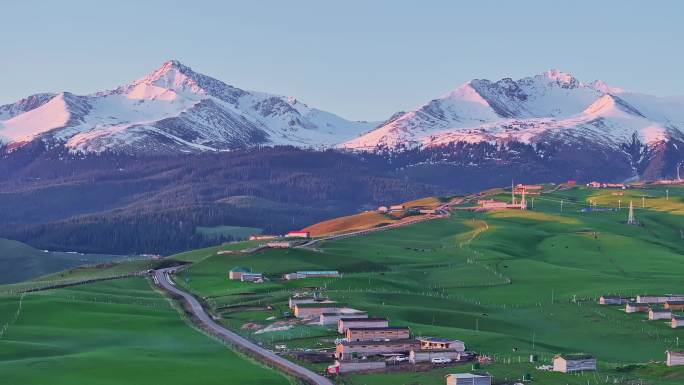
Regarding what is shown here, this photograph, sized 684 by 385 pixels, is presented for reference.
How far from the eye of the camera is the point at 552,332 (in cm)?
12756

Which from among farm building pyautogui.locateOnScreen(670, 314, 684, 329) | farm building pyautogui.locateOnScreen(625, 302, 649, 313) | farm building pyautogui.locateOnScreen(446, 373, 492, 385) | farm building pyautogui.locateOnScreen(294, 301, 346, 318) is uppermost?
farm building pyautogui.locateOnScreen(294, 301, 346, 318)

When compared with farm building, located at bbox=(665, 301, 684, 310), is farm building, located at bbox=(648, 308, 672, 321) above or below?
below

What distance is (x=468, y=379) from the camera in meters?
87.2

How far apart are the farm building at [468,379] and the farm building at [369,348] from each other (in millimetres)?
13893

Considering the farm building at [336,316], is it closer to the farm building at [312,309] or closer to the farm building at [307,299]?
the farm building at [312,309]

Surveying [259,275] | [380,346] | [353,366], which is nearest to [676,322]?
[380,346]

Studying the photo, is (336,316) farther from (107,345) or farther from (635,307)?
(635,307)

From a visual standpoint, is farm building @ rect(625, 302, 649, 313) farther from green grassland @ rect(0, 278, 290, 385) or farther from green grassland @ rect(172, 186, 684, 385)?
green grassland @ rect(0, 278, 290, 385)

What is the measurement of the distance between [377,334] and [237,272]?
58.4 metres

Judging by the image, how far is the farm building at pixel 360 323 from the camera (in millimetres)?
114562

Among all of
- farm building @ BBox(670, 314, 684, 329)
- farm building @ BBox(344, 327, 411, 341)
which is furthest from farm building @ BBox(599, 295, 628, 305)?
farm building @ BBox(344, 327, 411, 341)

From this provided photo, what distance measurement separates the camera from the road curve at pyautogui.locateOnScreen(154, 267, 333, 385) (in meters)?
91.9

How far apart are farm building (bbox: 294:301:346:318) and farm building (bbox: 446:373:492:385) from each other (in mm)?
38488

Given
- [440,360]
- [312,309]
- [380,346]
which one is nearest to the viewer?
[440,360]
